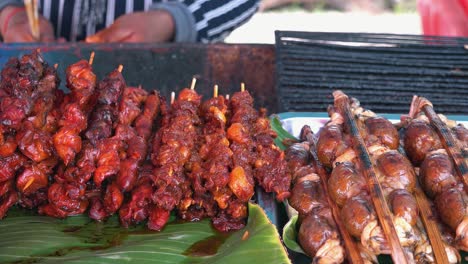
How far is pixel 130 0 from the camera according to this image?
563 centimetres

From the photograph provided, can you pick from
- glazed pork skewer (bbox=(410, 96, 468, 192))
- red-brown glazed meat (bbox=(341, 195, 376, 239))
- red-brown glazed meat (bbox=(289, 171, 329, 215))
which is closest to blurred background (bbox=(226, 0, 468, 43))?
glazed pork skewer (bbox=(410, 96, 468, 192))

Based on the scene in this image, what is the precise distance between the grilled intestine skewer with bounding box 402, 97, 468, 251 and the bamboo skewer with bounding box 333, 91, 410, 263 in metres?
0.30

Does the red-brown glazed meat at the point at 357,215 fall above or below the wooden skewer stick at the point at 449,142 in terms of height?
below

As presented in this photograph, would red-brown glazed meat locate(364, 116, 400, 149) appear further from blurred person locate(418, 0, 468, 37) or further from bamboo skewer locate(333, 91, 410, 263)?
blurred person locate(418, 0, 468, 37)

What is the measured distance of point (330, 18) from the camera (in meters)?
12.2

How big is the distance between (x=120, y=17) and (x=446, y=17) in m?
3.49

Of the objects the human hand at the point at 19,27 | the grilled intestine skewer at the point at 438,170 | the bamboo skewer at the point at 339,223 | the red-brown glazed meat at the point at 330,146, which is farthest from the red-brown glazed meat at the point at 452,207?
the human hand at the point at 19,27

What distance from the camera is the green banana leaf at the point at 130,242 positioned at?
220 centimetres

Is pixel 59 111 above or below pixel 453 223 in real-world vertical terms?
above

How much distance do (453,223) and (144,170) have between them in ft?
4.93

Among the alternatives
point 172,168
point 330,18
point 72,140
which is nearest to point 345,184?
point 172,168

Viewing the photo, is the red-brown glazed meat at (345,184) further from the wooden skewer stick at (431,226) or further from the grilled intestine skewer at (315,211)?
the wooden skewer stick at (431,226)

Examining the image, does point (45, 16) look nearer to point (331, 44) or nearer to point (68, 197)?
point (331, 44)

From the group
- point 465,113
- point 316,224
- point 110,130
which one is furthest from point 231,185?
point 465,113
